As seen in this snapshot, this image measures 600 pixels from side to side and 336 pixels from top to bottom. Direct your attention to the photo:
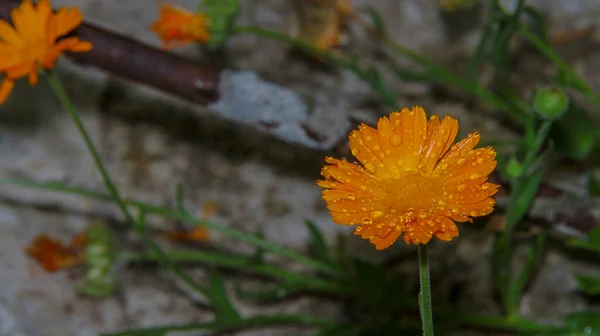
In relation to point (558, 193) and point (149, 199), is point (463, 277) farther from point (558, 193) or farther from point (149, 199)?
point (149, 199)

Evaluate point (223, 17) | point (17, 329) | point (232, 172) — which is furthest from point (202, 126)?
point (17, 329)

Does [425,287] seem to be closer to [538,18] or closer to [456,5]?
[538,18]

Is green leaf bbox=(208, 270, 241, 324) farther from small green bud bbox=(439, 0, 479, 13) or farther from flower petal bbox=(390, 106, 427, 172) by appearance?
small green bud bbox=(439, 0, 479, 13)

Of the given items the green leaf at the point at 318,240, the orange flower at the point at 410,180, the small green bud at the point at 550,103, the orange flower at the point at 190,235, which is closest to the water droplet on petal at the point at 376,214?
the orange flower at the point at 410,180

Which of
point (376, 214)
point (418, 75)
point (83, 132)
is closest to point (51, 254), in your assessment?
point (83, 132)

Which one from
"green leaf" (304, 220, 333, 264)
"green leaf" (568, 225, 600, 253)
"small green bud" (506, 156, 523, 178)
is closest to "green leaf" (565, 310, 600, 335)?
"green leaf" (568, 225, 600, 253)

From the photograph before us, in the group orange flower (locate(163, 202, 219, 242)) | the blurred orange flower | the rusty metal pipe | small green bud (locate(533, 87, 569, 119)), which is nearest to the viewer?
small green bud (locate(533, 87, 569, 119))
